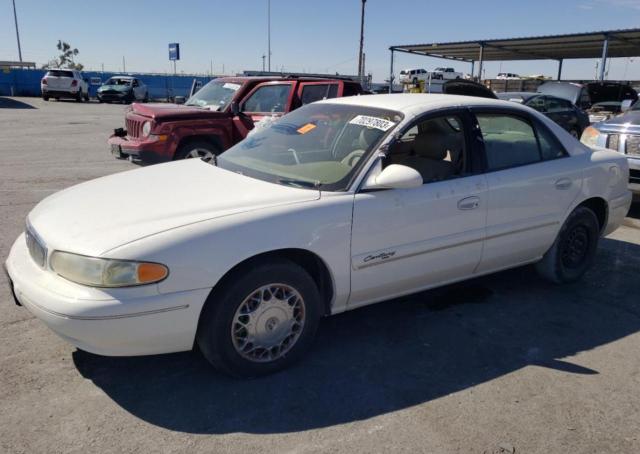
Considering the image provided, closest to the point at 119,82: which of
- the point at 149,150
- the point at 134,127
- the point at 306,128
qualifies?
the point at 134,127

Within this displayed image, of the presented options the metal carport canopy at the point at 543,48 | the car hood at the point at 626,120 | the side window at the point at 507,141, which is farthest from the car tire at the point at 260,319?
the metal carport canopy at the point at 543,48

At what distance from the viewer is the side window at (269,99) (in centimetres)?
870

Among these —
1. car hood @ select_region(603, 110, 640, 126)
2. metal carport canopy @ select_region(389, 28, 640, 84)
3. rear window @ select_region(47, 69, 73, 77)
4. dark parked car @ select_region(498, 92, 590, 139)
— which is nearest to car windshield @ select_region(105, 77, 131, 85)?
rear window @ select_region(47, 69, 73, 77)

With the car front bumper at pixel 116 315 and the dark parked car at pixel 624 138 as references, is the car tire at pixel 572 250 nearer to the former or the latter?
the dark parked car at pixel 624 138

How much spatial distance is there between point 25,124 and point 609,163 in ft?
59.9

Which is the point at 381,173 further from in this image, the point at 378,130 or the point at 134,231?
the point at 134,231

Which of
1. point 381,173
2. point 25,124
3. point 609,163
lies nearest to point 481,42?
point 25,124

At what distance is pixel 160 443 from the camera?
8.43 feet

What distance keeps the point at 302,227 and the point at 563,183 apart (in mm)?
2408

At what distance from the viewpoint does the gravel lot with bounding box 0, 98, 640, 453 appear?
2.64 meters

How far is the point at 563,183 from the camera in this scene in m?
4.32

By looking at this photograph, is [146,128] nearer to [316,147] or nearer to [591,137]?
[316,147]

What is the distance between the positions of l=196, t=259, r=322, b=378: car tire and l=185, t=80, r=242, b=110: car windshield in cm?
620

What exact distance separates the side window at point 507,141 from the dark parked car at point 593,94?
1120 cm
